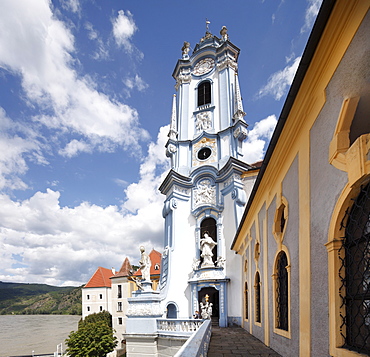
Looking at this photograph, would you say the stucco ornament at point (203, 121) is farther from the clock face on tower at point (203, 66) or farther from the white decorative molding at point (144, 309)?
the white decorative molding at point (144, 309)

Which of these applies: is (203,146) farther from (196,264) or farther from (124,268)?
(124,268)

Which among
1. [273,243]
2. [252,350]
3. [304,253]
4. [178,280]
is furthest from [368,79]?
[178,280]

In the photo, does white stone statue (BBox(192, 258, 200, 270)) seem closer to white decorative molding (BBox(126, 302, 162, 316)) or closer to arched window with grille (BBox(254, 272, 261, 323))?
white decorative molding (BBox(126, 302, 162, 316))

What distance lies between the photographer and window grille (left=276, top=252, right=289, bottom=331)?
664 cm

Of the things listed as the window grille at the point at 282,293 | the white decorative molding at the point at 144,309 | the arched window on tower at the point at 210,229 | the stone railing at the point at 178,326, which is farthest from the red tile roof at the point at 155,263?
the window grille at the point at 282,293

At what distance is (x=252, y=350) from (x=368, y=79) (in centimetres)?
675

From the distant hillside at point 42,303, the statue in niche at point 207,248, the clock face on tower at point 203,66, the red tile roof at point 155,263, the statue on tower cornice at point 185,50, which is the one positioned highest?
the statue on tower cornice at point 185,50

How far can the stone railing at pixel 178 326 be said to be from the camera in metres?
14.3

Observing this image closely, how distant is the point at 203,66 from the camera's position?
1023 inches

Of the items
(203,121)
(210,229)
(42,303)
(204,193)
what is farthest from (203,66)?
(42,303)

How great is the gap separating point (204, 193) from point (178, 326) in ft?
31.2

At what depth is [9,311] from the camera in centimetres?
13825

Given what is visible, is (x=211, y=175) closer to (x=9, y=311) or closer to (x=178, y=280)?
(x=178, y=280)

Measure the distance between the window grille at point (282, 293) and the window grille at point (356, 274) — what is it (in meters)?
2.93
